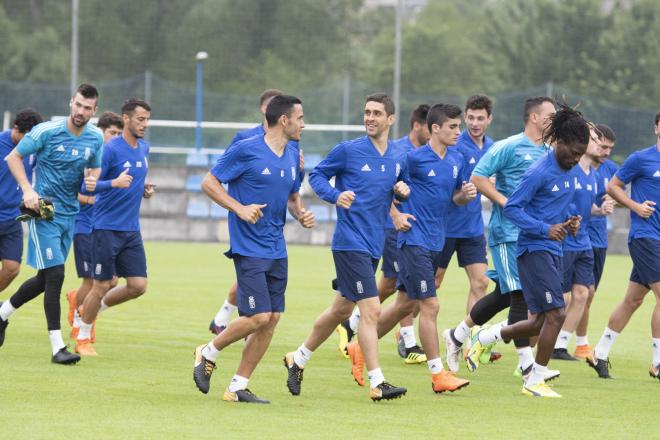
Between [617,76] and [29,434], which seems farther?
[617,76]

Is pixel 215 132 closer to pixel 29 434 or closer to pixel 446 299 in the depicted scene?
pixel 446 299

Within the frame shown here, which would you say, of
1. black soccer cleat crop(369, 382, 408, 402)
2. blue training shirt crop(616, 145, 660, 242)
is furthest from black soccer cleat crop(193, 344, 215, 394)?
blue training shirt crop(616, 145, 660, 242)

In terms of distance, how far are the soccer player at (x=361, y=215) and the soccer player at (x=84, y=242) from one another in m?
3.22

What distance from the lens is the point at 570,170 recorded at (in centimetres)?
1010

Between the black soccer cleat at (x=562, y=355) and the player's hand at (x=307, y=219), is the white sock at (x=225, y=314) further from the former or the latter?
the player's hand at (x=307, y=219)

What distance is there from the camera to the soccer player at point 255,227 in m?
9.35

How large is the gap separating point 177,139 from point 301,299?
13.4m

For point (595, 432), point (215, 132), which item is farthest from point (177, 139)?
point (595, 432)

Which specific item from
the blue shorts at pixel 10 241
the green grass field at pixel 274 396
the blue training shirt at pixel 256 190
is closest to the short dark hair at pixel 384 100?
the blue training shirt at pixel 256 190

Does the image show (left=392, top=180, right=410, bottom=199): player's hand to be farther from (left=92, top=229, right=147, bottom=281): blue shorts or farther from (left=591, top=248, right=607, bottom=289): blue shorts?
(left=591, top=248, right=607, bottom=289): blue shorts

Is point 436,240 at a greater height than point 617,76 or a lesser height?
lesser

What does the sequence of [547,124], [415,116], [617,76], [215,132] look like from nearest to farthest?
[547,124] → [415,116] → [215,132] → [617,76]

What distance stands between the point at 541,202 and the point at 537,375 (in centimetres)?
135

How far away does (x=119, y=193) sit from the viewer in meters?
12.3
